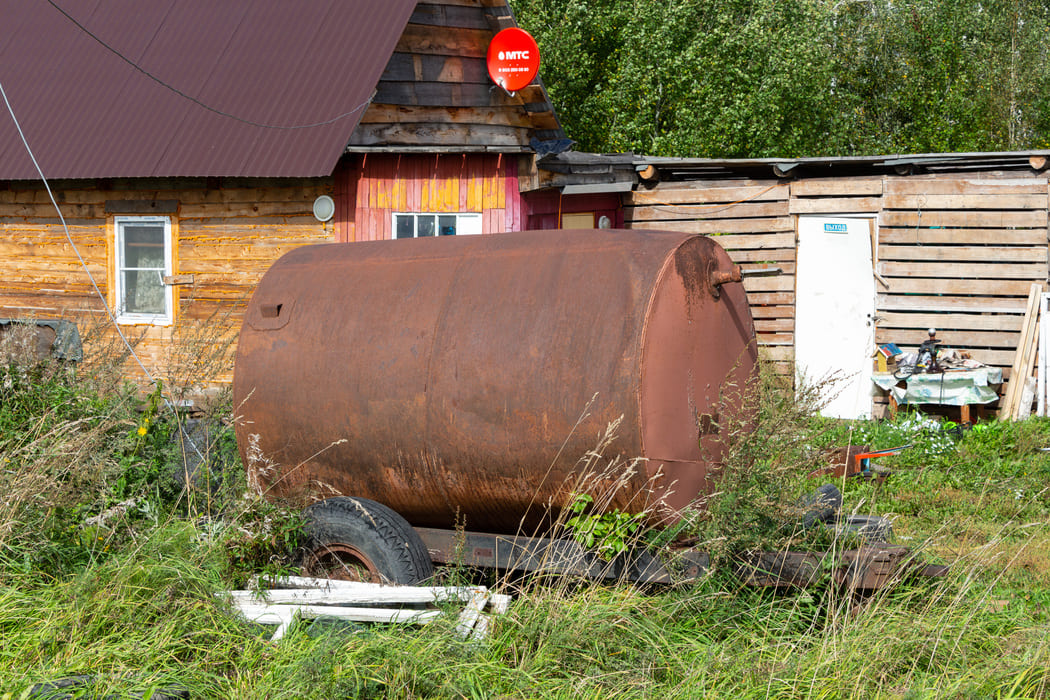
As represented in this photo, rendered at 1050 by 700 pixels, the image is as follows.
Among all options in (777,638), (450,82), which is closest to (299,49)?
(450,82)

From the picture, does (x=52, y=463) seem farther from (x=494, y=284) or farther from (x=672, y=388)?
(x=672, y=388)

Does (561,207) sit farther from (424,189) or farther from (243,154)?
(243,154)

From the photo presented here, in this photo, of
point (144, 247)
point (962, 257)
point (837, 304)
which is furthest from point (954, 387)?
point (144, 247)

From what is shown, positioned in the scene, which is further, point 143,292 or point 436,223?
point 143,292

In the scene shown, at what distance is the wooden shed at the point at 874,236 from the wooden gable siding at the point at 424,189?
232 centimetres

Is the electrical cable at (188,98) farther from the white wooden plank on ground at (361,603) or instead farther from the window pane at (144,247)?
the white wooden plank on ground at (361,603)

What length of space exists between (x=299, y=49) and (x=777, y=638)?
372 inches

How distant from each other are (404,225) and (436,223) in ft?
1.16

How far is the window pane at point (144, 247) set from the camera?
11.2 meters

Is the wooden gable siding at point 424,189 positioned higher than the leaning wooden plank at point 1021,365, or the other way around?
the wooden gable siding at point 424,189

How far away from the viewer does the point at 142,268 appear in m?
11.2

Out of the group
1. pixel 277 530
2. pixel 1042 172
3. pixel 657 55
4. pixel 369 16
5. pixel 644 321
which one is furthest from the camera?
pixel 657 55

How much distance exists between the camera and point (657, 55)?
19.6 metres

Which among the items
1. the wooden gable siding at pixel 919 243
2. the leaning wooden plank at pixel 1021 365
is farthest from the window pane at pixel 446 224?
the leaning wooden plank at pixel 1021 365
